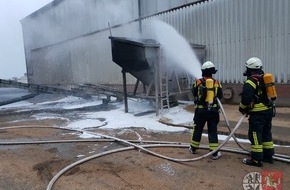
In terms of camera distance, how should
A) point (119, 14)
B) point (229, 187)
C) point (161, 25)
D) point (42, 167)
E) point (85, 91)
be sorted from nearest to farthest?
point (229, 187) → point (42, 167) → point (161, 25) → point (85, 91) → point (119, 14)

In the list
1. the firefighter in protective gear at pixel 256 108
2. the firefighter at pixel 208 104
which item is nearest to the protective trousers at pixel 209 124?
the firefighter at pixel 208 104

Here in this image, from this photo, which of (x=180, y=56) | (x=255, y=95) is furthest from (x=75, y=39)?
(x=255, y=95)

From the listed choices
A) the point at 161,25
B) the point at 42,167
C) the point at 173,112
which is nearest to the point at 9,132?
the point at 42,167

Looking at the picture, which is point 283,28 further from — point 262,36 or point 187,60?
point 187,60

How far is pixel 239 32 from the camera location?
986 centimetres

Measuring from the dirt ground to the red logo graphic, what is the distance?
0.23 feet

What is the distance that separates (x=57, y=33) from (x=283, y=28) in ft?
52.0

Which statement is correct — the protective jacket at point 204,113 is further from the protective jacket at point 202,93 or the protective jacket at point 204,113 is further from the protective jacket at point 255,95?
the protective jacket at point 255,95

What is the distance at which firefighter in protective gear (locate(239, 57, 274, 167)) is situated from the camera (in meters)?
4.35

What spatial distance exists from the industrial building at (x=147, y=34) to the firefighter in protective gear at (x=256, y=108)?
4890mm

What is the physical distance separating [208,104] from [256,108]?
752mm

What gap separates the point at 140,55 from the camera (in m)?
8.48

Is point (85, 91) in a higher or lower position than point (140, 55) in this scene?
lower

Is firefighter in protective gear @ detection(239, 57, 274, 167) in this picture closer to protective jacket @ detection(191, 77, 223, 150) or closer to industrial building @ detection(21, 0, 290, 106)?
protective jacket @ detection(191, 77, 223, 150)
